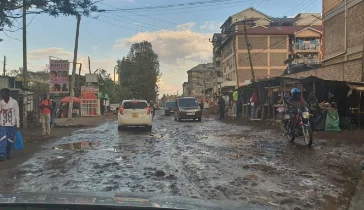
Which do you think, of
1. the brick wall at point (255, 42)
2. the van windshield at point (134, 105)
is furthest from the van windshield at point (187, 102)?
the brick wall at point (255, 42)

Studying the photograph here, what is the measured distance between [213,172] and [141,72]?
7521 centimetres

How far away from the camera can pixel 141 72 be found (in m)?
82.9

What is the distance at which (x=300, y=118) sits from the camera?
12.9 meters

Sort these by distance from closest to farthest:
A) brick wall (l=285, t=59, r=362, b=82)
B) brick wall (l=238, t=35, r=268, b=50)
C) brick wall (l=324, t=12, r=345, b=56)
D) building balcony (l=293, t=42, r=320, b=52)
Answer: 1. brick wall (l=285, t=59, r=362, b=82)
2. brick wall (l=324, t=12, r=345, b=56)
3. building balcony (l=293, t=42, r=320, b=52)
4. brick wall (l=238, t=35, r=268, b=50)

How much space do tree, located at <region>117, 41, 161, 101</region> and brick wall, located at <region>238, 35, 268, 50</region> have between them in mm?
20606

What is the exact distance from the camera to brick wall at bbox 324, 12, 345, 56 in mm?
25438

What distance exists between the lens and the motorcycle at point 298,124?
12509 millimetres

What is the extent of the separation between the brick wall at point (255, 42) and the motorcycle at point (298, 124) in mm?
57206

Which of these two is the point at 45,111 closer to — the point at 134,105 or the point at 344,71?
the point at 134,105

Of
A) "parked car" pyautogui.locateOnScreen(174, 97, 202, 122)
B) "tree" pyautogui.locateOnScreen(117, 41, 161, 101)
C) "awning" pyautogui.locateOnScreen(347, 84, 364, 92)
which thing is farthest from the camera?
"tree" pyautogui.locateOnScreen(117, 41, 161, 101)

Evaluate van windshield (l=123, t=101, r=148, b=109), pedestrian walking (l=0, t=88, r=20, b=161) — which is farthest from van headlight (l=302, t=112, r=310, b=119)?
van windshield (l=123, t=101, r=148, b=109)

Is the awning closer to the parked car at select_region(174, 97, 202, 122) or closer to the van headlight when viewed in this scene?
the van headlight

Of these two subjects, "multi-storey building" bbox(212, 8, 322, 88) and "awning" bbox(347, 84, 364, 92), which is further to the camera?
"multi-storey building" bbox(212, 8, 322, 88)

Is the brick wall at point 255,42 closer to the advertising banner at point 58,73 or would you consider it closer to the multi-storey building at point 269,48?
the multi-storey building at point 269,48
